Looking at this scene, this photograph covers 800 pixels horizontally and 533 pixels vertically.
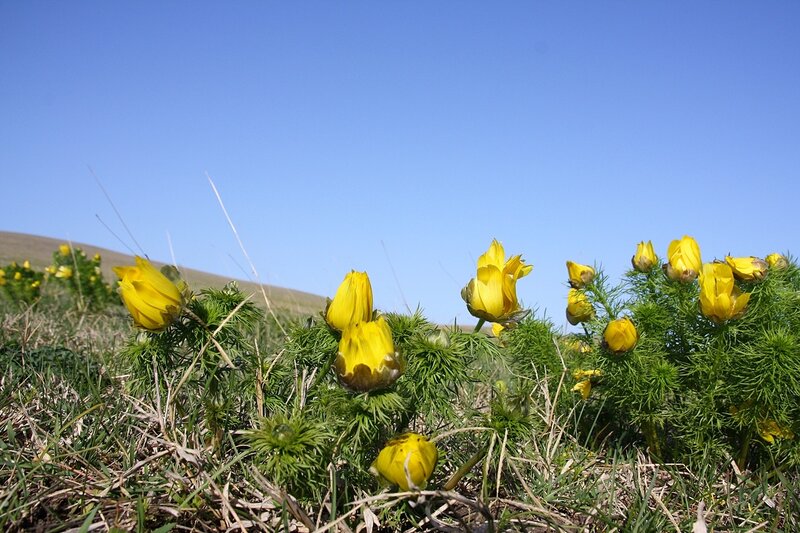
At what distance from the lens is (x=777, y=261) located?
2.51 metres

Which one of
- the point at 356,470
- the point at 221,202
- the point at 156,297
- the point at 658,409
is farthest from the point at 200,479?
the point at 658,409

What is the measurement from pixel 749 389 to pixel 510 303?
105 cm

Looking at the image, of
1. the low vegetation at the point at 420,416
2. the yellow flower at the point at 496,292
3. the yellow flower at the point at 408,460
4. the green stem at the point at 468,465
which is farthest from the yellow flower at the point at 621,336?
the yellow flower at the point at 408,460

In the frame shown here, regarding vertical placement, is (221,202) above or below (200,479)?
above

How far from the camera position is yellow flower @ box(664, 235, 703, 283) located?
228 cm

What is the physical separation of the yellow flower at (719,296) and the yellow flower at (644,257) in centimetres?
Answer: 39

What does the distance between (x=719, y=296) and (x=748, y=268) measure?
336 millimetres

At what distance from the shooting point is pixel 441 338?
58.9 inches

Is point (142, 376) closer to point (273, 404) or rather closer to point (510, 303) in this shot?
point (273, 404)

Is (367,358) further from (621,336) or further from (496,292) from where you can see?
(621,336)

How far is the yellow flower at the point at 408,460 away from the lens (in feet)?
4.46

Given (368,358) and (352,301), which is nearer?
(368,358)

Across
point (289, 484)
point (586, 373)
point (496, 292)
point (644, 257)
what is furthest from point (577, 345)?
point (289, 484)

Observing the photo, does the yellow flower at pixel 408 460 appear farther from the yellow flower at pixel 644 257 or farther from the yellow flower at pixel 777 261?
the yellow flower at pixel 777 261
